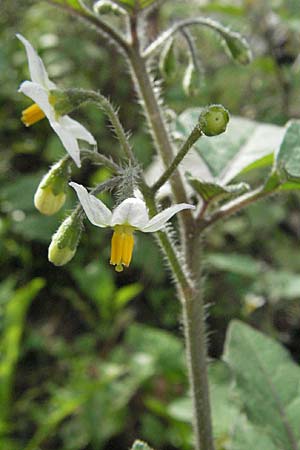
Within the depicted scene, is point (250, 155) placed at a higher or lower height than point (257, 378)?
higher

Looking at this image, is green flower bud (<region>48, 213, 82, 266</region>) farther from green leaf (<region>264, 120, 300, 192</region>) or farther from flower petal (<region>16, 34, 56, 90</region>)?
green leaf (<region>264, 120, 300, 192</region>)

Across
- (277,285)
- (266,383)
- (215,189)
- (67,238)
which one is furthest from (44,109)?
(277,285)

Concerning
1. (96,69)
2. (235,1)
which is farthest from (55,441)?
(235,1)

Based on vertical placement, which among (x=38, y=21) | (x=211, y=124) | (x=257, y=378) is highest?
(x=38, y=21)

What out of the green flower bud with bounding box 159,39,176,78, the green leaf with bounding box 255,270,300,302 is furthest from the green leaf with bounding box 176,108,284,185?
the green leaf with bounding box 255,270,300,302

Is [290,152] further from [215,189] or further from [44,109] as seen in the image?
[44,109]

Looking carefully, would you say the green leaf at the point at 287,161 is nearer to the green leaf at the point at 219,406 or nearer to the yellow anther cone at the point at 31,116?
the yellow anther cone at the point at 31,116

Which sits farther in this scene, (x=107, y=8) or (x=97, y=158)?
(x=107, y=8)

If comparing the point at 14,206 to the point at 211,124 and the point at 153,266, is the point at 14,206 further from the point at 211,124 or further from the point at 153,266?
the point at 211,124
